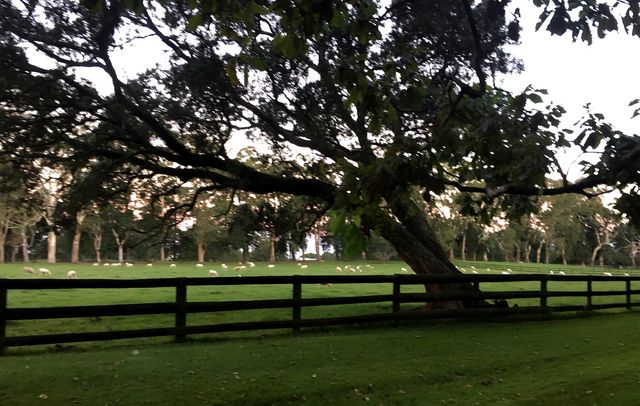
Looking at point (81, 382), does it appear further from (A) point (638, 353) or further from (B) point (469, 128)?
(A) point (638, 353)

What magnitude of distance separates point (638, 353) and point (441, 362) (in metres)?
3.61

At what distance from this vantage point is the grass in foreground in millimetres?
5754

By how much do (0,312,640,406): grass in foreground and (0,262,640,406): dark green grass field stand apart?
0.05 feet

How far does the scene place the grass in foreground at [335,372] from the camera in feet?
18.9

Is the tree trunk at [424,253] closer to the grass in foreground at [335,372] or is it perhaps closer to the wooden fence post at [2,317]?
the grass in foreground at [335,372]

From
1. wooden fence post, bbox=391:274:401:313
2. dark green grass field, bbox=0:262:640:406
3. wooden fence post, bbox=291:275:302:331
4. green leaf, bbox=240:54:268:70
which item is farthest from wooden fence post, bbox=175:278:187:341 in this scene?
green leaf, bbox=240:54:268:70

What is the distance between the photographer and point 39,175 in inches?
527

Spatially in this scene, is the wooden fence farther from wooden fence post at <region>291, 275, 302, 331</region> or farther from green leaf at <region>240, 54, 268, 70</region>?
green leaf at <region>240, 54, 268, 70</region>

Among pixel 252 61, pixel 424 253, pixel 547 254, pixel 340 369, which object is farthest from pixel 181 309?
pixel 547 254

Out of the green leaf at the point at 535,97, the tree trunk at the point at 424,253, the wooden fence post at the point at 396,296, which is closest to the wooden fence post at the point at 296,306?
the wooden fence post at the point at 396,296

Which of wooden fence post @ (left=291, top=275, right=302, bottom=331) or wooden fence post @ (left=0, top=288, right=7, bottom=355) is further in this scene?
wooden fence post @ (left=291, top=275, right=302, bottom=331)

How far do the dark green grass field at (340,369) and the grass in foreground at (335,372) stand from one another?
1 centimetres

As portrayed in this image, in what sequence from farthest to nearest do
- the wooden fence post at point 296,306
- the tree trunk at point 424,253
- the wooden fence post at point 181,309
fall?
1. the tree trunk at point 424,253
2. the wooden fence post at point 296,306
3. the wooden fence post at point 181,309

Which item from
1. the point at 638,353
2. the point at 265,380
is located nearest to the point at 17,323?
the point at 265,380
